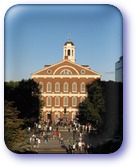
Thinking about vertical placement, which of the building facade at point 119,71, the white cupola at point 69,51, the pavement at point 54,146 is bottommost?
the pavement at point 54,146

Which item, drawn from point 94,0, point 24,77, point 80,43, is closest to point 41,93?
point 24,77

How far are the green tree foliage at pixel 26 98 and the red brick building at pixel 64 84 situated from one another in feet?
0.20

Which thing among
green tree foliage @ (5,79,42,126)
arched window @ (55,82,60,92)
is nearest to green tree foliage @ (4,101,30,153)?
green tree foliage @ (5,79,42,126)

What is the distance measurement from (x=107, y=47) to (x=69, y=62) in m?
0.36

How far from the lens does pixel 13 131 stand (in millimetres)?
5715

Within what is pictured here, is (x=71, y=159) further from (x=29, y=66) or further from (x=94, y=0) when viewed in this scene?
(x=94, y=0)

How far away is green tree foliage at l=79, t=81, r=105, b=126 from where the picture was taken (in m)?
5.72

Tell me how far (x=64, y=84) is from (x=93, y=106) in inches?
12.6

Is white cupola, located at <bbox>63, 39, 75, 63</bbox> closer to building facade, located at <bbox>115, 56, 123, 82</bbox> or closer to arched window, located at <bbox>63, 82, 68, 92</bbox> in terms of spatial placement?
arched window, located at <bbox>63, 82, 68, 92</bbox>

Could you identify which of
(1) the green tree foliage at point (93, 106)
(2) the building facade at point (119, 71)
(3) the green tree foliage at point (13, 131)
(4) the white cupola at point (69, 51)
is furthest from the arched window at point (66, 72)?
(3) the green tree foliage at point (13, 131)

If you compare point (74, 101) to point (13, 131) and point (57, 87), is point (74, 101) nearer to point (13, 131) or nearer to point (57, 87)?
point (57, 87)

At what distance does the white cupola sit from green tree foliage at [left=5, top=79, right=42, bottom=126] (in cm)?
37

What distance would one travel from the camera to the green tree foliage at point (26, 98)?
568 centimetres

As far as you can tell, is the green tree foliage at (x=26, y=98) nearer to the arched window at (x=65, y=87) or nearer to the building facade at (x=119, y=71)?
the arched window at (x=65, y=87)
